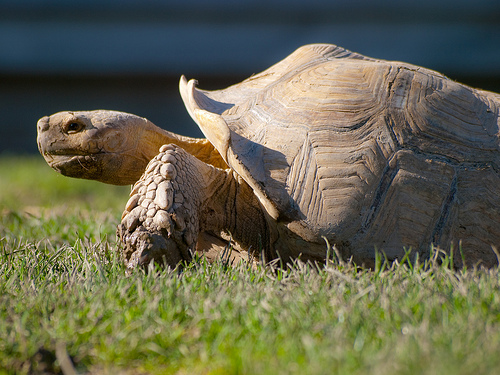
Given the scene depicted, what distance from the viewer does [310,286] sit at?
1.93 metres

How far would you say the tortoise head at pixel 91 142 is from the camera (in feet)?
9.22

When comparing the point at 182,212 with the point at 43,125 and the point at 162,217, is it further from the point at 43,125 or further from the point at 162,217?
the point at 43,125

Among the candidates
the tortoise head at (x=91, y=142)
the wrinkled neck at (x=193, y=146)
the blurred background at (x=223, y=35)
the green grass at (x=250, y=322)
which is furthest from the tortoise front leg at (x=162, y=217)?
the blurred background at (x=223, y=35)

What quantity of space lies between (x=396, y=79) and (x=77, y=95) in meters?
6.77

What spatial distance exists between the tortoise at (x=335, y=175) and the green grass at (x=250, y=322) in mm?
241

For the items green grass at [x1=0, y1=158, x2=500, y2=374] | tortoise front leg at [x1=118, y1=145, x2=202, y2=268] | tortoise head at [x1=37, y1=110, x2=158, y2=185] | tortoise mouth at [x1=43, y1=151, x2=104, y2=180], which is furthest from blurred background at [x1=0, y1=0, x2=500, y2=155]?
green grass at [x1=0, y1=158, x2=500, y2=374]

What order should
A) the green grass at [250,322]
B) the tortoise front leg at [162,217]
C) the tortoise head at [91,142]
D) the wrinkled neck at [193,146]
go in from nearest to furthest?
1. the green grass at [250,322]
2. the tortoise front leg at [162,217]
3. the tortoise head at [91,142]
4. the wrinkled neck at [193,146]

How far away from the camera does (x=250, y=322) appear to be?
165cm

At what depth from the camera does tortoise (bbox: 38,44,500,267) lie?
2367 mm

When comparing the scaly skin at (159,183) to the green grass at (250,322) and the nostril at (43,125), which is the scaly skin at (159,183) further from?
the green grass at (250,322)

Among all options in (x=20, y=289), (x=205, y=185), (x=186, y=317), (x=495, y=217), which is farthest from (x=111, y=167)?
(x=495, y=217)

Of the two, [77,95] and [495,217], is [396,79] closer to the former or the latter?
[495,217]

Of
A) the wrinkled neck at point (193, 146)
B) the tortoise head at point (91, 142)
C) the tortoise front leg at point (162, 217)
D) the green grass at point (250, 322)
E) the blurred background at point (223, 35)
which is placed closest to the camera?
the green grass at point (250, 322)

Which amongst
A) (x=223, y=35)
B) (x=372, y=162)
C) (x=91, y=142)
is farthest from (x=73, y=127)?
(x=223, y=35)
